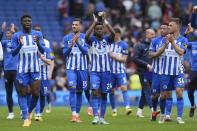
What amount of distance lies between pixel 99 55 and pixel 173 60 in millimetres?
1802

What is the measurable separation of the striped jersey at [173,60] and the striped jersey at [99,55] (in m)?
1.41

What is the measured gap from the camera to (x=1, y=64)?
1593 cm

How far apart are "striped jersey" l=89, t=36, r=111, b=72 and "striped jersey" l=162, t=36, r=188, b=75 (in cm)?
141

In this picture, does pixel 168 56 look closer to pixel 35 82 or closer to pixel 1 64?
pixel 35 82

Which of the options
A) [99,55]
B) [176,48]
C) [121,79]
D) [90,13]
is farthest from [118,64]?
[90,13]

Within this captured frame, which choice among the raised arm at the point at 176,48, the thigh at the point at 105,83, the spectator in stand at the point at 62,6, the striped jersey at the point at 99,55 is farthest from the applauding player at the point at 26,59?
the spectator in stand at the point at 62,6

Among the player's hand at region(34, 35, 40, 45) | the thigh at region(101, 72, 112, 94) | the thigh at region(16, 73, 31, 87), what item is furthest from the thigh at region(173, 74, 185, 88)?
the thigh at region(16, 73, 31, 87)

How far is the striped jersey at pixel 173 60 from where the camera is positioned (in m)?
13.0

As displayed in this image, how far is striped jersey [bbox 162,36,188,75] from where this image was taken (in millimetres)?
13016

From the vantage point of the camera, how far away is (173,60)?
13.1 meters

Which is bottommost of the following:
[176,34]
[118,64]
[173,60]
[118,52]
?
[118,64]

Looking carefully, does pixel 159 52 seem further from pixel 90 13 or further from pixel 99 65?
pixel 90 13

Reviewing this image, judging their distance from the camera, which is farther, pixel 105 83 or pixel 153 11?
pixel 153 11

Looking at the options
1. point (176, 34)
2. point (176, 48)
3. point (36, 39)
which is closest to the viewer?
point (36, 39)
